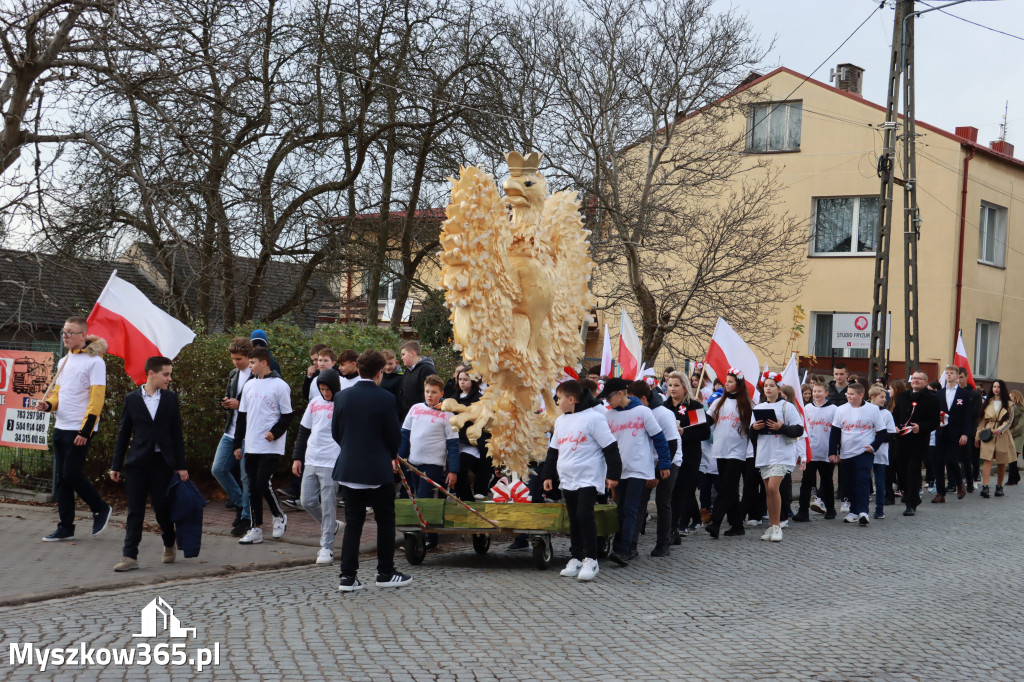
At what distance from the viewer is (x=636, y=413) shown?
9.76 metres

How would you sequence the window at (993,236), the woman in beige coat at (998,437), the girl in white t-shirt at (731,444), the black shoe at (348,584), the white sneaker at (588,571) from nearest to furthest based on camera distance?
the black shoe at (348,584)
the white sneaker at (588,571)
the girl in white t-shirt at (731,444)
the woman in beige coat at (998,437)
the window at (993,236)

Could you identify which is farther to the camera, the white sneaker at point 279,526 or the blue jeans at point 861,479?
the blue jeans at point 861,479

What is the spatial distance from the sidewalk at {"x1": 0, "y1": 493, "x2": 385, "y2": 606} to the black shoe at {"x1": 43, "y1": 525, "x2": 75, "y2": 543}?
10 cm

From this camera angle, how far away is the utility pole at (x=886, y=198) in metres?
19.5

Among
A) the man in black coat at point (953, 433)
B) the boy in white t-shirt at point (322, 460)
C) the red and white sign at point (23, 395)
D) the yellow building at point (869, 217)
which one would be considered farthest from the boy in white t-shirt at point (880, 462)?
the yellow building at point (869, 217)

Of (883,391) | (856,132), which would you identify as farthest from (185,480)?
(856,132)

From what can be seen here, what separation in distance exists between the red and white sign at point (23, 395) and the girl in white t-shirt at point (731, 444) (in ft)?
24.9

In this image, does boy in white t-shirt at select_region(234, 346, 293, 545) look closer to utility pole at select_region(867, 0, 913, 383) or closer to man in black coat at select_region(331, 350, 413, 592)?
man in black coat at select_region(331, 350, 413, 592)

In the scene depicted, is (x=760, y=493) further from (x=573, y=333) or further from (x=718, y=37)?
(x=718, y=37)

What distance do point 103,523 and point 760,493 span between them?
768cm

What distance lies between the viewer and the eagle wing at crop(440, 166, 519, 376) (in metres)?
9.76

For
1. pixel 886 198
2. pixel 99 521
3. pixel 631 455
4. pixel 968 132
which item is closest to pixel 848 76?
pixel 968 132

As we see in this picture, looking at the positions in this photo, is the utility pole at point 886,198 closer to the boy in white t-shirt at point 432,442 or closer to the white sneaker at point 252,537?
the boy in white t-shirt at point 432,442

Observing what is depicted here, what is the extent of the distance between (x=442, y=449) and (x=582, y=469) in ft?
6.41
